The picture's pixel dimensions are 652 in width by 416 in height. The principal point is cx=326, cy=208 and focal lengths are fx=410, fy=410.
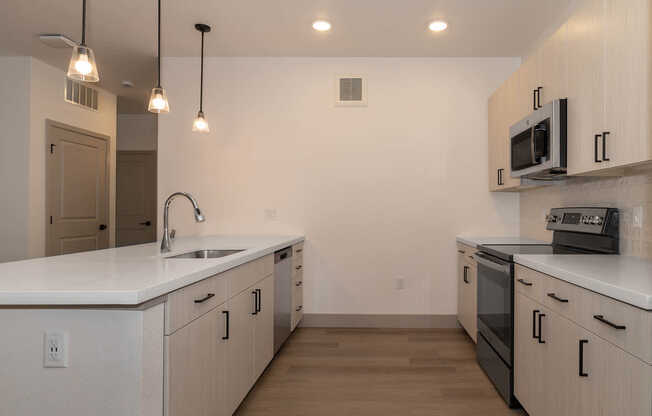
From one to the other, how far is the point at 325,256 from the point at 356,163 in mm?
955

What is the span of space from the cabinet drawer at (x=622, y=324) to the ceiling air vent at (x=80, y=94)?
17.3ft

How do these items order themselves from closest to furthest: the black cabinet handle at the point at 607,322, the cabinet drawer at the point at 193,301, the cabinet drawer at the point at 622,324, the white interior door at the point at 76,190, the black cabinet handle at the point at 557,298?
the cabinet drawer at the point at 622,324 → the black cabinet handle at the point at 607,322 → the cabinet drawer at the point at 193,301 → the black cabinet handle at the point at 557,298 → the white interior door at the point at 76,190

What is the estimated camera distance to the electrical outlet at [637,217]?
2.16 metres

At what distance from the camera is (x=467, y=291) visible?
346 centimetres

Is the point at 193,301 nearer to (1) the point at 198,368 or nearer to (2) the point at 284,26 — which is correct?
(1) the point at 198,368

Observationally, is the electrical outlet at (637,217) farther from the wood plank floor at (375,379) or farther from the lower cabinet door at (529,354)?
the wood plank floor at (375,379)

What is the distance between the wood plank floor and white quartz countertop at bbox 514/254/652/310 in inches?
36.3

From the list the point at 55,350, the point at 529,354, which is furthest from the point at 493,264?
the point at 55,350

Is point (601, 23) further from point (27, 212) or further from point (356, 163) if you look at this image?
point (27, 212)

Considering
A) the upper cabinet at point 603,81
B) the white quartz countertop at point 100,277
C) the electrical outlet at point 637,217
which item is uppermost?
the upper cabinet at point 603,81

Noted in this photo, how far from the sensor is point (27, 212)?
4199 millimetres

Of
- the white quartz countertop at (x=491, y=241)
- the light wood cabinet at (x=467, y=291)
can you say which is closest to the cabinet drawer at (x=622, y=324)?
the white quartz countertop at (x=491, y=241)

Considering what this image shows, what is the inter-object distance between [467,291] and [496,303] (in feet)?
3.07

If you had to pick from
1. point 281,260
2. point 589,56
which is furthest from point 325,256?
point 589,56
